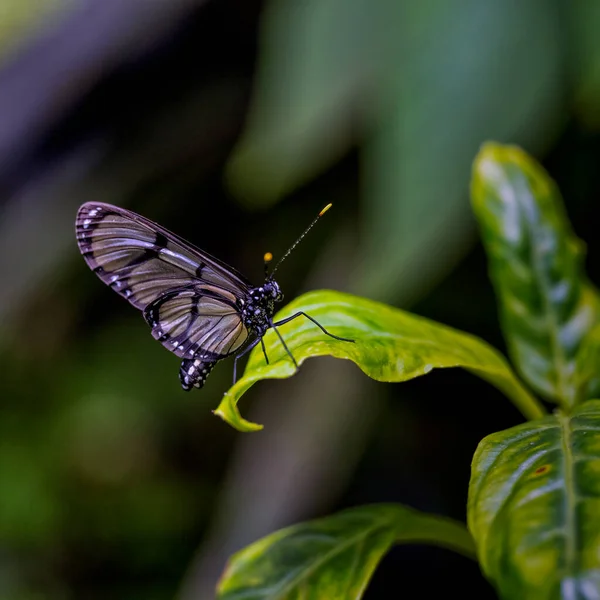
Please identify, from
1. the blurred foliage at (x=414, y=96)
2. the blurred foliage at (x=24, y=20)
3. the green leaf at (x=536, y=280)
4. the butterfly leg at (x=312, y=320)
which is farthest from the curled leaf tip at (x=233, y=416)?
the blurred foliage at (x=24, y=20)

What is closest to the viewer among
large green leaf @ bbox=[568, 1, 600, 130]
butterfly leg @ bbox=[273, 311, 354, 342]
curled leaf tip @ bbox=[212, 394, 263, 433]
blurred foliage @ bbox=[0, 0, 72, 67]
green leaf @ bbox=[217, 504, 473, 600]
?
curled leaf tip @ bbox=[212, 394, 263, 433]

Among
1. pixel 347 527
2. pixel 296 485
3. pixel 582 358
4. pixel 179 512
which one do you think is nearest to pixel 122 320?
pixel 179 512

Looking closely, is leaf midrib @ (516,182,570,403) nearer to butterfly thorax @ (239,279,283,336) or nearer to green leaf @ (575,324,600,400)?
green leaf @ (575,324,600,400)

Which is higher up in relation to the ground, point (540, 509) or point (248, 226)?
point (248, 226)

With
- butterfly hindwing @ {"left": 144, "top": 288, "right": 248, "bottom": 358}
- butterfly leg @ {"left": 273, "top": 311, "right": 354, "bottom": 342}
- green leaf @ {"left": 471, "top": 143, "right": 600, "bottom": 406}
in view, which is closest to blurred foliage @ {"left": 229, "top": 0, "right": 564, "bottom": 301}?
green leaf @ {"left": 471, "top": 143, "right": 600, "bottom": 406}

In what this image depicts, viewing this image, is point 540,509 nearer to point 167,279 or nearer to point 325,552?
point 325,552

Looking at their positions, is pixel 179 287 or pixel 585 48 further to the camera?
pixel 585 48

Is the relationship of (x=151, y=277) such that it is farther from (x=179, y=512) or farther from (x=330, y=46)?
(x=179, y=512)

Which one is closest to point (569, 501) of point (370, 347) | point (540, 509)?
point (540, 509)

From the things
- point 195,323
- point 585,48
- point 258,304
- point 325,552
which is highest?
point 585,48
